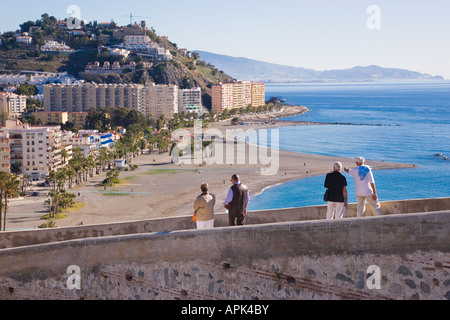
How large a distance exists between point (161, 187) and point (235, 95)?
344ft

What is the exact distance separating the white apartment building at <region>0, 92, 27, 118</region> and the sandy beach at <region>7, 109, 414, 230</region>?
4532cm

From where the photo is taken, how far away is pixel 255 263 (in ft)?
21.2

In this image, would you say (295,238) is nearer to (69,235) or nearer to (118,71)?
(69,235)

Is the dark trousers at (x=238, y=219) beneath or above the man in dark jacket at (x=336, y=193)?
beneath

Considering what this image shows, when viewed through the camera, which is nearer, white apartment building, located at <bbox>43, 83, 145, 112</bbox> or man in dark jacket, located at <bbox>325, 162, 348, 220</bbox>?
man in dark jacket, located at <bbox>325, 162, 348, 220</bbox>

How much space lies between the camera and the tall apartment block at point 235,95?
142 meters

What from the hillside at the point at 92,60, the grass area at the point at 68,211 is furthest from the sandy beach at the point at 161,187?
the hillside at the point at 92,60

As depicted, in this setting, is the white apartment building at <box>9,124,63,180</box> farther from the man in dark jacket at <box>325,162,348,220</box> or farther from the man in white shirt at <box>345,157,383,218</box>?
the man in white shirt at <box>345,157,383,218</box>

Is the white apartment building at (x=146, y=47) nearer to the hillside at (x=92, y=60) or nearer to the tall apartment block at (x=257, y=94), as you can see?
the hillside at (x=92, y=60)

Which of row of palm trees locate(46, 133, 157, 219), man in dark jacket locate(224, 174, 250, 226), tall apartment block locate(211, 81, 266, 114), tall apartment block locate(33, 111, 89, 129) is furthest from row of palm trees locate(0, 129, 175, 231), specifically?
tall apartment block locate(211, 81, 266, 114)

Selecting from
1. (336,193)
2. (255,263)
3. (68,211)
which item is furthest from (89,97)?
(255,263)

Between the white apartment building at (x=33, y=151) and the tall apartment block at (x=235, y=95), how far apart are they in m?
89.0

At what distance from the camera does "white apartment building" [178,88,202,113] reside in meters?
129
